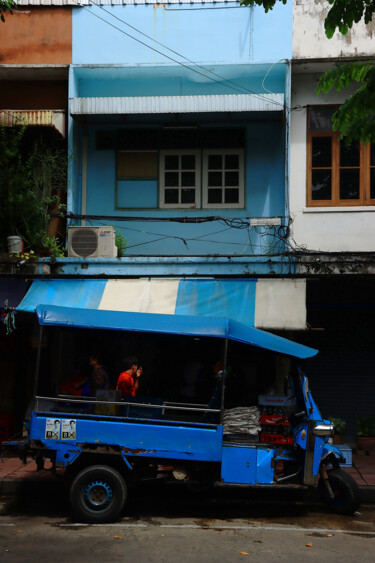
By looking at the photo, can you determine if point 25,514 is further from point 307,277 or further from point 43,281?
point 307,277

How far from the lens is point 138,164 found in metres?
12.8

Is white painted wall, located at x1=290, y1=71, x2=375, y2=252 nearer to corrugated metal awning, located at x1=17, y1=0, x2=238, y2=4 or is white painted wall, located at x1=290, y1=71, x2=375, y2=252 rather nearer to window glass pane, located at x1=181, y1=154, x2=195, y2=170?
window glass pane, located at x1=181, y1=154, x2=195, y2=170

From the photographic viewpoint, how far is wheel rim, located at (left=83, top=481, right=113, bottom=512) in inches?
310

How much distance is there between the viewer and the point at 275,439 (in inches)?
329

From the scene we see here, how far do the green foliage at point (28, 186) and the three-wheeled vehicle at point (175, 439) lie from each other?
429 centimetres

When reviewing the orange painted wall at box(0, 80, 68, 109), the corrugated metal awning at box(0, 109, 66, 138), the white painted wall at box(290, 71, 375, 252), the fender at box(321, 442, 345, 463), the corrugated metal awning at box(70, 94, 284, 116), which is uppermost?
the orange painted wall at box(0, 80, 68, 109)

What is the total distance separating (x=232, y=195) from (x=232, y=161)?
25.6 inches

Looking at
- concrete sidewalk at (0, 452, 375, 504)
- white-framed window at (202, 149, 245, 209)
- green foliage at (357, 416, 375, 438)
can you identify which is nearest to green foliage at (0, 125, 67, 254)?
white-framed window at (202, 149, 245, 209)

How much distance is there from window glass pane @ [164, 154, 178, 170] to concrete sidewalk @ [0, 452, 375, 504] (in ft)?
19.0

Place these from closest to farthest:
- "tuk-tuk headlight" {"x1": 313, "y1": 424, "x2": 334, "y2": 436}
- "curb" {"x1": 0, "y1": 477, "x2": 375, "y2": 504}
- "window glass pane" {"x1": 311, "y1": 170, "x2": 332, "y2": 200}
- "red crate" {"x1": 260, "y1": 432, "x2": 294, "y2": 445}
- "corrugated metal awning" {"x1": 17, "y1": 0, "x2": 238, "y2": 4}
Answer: "tuk-tuk headlight" {"x1": 313, "y1": 424, "x2": 334, "y2": 436}
"red crate" {"x1": 260, "y1": 432, "x2": 294, "y2": 445}
"curb" {"x1": 0, "y1": 477, "x2": 375, "y2": 504}
"window glass pane" {"x1": 311, "y1": 170, "x2": 332, "y2": 200}
"corrugated metal awning" {"x1": 17, "y1": 0, "x2": 238, "y2": 4}

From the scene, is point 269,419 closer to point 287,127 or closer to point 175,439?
point 175,439

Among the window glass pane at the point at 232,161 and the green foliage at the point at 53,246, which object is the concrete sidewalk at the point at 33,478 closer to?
the green foliage at the point at 53,246

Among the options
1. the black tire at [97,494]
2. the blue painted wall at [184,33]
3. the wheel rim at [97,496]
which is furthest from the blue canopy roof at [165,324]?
the blue painted wall at [184,33]

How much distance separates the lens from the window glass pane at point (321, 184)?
12281mm
